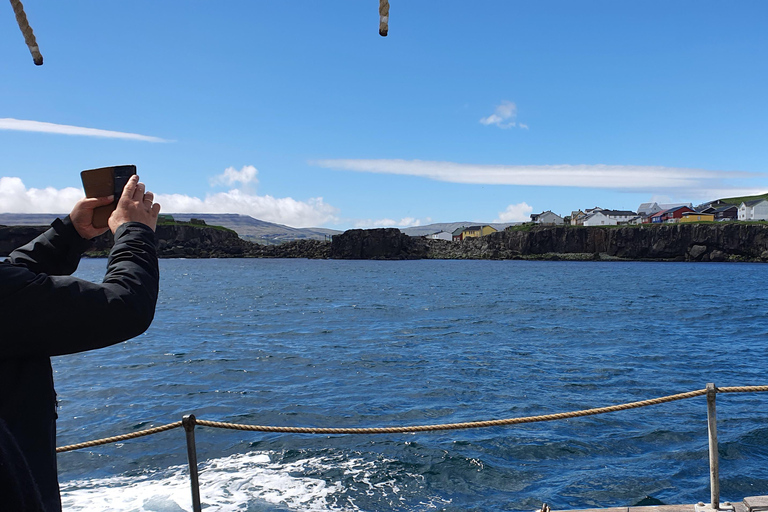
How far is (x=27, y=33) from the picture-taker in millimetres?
3531

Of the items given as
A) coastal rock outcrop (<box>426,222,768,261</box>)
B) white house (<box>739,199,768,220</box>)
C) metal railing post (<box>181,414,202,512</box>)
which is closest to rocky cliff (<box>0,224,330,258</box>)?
coastal rock outcrop (<box>426,222,768,261</box>)

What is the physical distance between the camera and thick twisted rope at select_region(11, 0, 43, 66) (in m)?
3.49

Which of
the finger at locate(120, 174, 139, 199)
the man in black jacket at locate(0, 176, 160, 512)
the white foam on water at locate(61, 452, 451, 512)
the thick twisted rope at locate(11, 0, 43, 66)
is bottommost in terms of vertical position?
the white foam on water at locate(61, 452, 451, 512)

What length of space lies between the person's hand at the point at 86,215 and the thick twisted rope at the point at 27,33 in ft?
5.87

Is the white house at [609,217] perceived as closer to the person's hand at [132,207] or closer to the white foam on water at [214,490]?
the white foam on water at [214,490]

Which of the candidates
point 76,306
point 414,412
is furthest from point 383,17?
point 414,412

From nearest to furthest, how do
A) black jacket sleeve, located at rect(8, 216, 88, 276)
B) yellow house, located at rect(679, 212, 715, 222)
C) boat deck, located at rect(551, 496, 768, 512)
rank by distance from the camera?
black jacket sleeve, located at rect(8, 216, 88, 276) < boat deck, located at rect(551, 496, 768, 512) < yellow house, located at rect(679, 212, 715, 222)

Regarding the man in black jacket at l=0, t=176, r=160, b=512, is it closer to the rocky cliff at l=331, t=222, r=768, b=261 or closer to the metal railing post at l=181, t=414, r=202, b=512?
the metal railing post at l=181, t=414, r=202, b=512

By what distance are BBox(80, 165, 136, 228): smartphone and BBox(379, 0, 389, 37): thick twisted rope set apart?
1896mm

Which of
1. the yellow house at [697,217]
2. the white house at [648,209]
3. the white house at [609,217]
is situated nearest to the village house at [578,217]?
the white house at [609,217]

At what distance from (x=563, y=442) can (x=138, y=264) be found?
12396 mm

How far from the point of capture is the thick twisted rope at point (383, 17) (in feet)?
11.2

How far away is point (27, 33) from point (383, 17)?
2272mm

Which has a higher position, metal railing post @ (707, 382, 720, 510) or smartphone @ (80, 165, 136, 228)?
Answer: smartphone @ (80, 165, 136, 228)
